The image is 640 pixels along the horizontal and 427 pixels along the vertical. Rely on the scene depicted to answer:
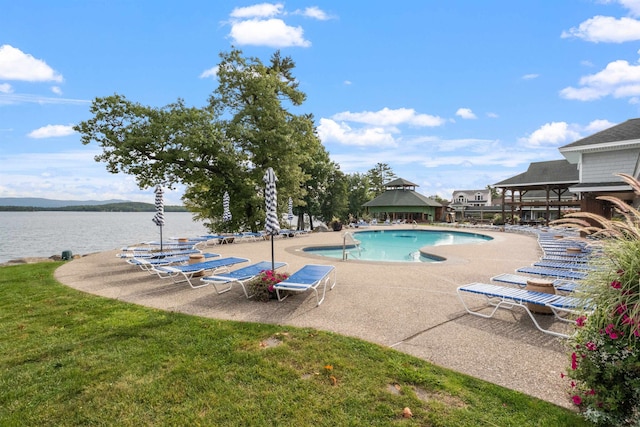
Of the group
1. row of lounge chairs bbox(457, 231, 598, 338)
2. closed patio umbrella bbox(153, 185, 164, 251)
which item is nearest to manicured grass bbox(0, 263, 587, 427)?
row of lounge chairs bbox(457, 231, 598, 338)

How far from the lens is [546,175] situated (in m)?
27.7

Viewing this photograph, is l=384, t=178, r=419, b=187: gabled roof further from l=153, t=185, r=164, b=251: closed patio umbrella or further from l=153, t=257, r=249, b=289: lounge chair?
l=153, t=257, r=249, b=289: lounge chair

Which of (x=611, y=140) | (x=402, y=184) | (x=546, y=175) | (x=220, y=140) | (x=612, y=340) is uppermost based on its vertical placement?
(x=220, y=140)

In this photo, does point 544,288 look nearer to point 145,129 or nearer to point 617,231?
point 617,231

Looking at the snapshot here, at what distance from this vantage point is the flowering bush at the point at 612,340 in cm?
244

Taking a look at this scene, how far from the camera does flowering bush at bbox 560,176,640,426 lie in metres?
2.44

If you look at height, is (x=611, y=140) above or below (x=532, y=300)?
above

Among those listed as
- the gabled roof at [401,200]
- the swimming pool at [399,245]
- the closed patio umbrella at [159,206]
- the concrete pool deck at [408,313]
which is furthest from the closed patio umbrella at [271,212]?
the gabled roof at [401,200]

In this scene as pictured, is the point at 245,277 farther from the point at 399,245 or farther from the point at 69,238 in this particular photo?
the point at 69,238

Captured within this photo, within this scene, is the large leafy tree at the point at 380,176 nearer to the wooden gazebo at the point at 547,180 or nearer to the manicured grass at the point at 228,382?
the wooden gazebo at the point at 547,180

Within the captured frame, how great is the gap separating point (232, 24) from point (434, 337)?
12.4 m

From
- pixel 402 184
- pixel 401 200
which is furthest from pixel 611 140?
pixel 402 184

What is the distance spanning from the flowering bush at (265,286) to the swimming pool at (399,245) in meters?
7.74

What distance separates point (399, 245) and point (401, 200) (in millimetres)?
20237
